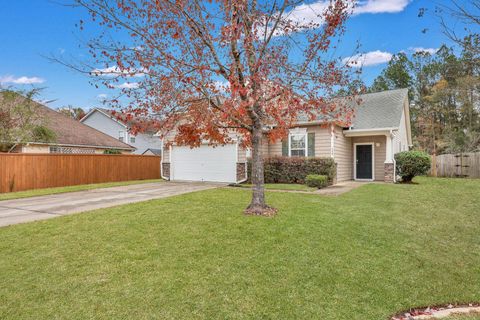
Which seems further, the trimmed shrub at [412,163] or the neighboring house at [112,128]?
the neighboring house at [112,128]

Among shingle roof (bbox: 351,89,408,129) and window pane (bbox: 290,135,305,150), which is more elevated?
shingle roof (bbox: 351,89,408,129)

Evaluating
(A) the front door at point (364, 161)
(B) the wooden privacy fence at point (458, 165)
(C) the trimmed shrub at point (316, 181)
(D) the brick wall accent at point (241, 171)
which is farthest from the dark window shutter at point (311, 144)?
(B) the wooden privacy fence at point (458, 165)

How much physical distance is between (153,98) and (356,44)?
4.40 m

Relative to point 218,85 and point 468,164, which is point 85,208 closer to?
point 218,85

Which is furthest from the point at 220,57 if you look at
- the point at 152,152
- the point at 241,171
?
the point at 152,152

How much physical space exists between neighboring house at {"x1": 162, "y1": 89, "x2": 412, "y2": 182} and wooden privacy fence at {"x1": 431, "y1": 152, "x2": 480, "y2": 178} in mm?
3293

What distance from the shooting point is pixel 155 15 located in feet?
19.7

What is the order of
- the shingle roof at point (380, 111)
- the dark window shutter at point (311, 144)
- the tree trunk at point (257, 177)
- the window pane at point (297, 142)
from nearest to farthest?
the tree trunk at point (257, 177) → the dark window shutter at point (311, 144) → the window pane at point (297, 142) → the shingle roof at point (380, 111)

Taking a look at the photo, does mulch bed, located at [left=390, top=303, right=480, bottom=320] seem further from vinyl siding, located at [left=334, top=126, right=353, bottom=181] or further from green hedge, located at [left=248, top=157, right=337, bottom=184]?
vinyl siding, located at [left=334, top=126, right=353, bottom=181]

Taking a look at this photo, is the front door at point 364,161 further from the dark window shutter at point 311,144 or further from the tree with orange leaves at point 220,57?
the tree with orange leaves at point 220,57

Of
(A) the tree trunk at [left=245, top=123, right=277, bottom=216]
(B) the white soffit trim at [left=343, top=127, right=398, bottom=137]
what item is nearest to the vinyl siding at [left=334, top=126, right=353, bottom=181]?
(B) the white soffit trim at [left=343, top=127, right=398, bottom=137]

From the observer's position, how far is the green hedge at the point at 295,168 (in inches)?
528

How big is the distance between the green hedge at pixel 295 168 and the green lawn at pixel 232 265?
239 inches

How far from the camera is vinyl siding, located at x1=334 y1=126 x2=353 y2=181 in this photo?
48.4 feet
